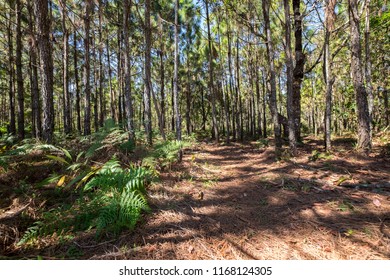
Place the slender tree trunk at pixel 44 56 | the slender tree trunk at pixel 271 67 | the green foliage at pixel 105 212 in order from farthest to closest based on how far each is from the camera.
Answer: the slender tree trunk at pixel 271 67 < the slender tree trunk at pixel 44 56 < the green foliage at pixel 105 212

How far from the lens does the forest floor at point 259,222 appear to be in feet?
7.89

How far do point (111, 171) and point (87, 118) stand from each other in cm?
841

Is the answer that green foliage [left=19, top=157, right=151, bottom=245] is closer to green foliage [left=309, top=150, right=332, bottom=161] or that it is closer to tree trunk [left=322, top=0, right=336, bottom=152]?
green foliage [left=309, top=150, right=332, bottom=161]

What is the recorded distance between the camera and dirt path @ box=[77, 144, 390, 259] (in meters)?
2.40

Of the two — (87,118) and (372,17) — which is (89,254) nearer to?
(87,118)

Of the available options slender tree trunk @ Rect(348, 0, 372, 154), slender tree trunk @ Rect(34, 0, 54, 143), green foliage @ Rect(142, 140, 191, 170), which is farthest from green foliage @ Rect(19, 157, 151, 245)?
slender tree trunk @ Rect(348, 0, 372, 154)

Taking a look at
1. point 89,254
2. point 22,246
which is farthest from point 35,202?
point 89,254

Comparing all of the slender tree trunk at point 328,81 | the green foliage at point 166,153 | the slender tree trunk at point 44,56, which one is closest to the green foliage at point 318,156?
the slender tree trunk at point 328,81

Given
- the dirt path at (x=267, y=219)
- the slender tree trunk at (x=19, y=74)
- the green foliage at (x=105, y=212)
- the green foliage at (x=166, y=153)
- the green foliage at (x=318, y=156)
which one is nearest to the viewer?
the dirt path at (x=267, y=219)

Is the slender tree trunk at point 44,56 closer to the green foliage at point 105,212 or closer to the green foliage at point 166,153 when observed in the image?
the green foliage at point 166,153

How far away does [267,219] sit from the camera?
317cm

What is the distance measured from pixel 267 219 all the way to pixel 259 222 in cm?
17

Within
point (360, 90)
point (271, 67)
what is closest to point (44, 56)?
point (271, 67)

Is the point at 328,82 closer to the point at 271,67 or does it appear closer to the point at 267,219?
the point at 271,67
